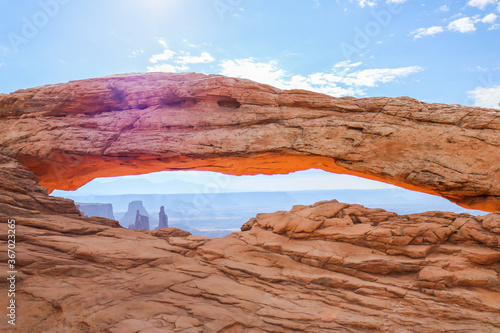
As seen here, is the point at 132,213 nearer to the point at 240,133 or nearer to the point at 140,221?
the point at 140,221

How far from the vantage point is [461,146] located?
1516 cm

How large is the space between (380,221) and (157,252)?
11236mm

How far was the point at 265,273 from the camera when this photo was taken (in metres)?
12.1

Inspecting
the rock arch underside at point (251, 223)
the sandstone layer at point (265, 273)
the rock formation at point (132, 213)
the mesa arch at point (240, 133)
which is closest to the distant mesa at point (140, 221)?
the rock formation at point (132, 213)

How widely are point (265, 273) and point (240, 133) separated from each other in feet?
29.7

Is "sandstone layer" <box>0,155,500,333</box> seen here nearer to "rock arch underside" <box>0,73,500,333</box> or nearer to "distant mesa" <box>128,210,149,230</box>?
"rock arch underside" <box>0,73,500,333</box>

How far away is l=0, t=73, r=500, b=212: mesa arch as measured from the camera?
1535cm

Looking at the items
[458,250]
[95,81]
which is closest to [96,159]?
[95,81]

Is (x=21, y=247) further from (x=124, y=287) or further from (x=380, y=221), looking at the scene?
(x=380, y=221)

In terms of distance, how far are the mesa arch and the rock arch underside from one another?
0.09 m

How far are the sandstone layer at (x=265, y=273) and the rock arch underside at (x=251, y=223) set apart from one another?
2.5 inches

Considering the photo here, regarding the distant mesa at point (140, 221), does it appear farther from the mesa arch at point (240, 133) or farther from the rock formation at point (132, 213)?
the mesa arch at point (240, 133)

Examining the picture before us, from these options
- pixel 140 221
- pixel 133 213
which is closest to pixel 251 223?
pixel 140 221

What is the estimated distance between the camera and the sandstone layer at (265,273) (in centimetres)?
900
